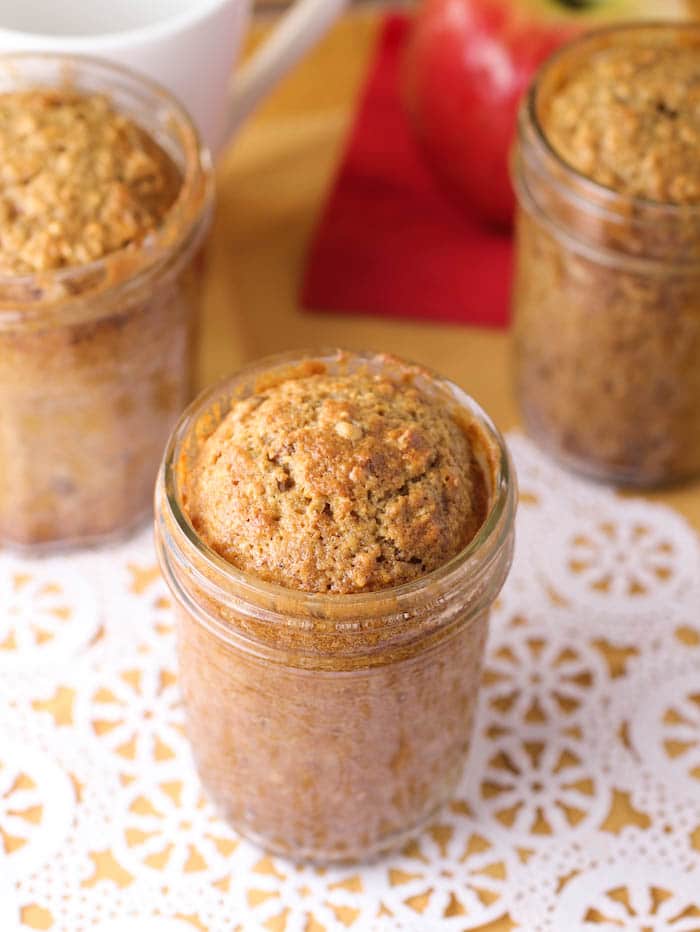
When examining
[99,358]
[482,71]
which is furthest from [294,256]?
[99,358]

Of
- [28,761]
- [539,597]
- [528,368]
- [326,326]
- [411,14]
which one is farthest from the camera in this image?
[411,14]

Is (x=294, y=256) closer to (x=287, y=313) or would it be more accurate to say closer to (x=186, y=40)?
(x=287, y=313)

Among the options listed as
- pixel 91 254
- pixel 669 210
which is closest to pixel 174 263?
pixel 91 254

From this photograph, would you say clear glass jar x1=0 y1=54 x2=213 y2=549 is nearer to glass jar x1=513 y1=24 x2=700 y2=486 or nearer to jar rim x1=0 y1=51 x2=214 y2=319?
jar rim x1=0 y1=51 x2=214 y2=319

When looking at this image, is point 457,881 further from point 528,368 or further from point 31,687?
point 528,368

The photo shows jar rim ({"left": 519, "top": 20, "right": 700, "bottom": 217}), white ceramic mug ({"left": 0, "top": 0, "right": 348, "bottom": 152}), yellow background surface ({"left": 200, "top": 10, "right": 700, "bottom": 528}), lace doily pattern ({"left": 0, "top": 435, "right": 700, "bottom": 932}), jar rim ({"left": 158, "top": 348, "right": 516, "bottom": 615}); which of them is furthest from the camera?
yellow background surface ({"left": 200, "top": 10, "right": 700, "bottom": 528})

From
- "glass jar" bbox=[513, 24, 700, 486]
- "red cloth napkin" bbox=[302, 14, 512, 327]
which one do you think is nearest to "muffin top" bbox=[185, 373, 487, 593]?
"glass jar" bbox=[513, 24, 700, 486]
